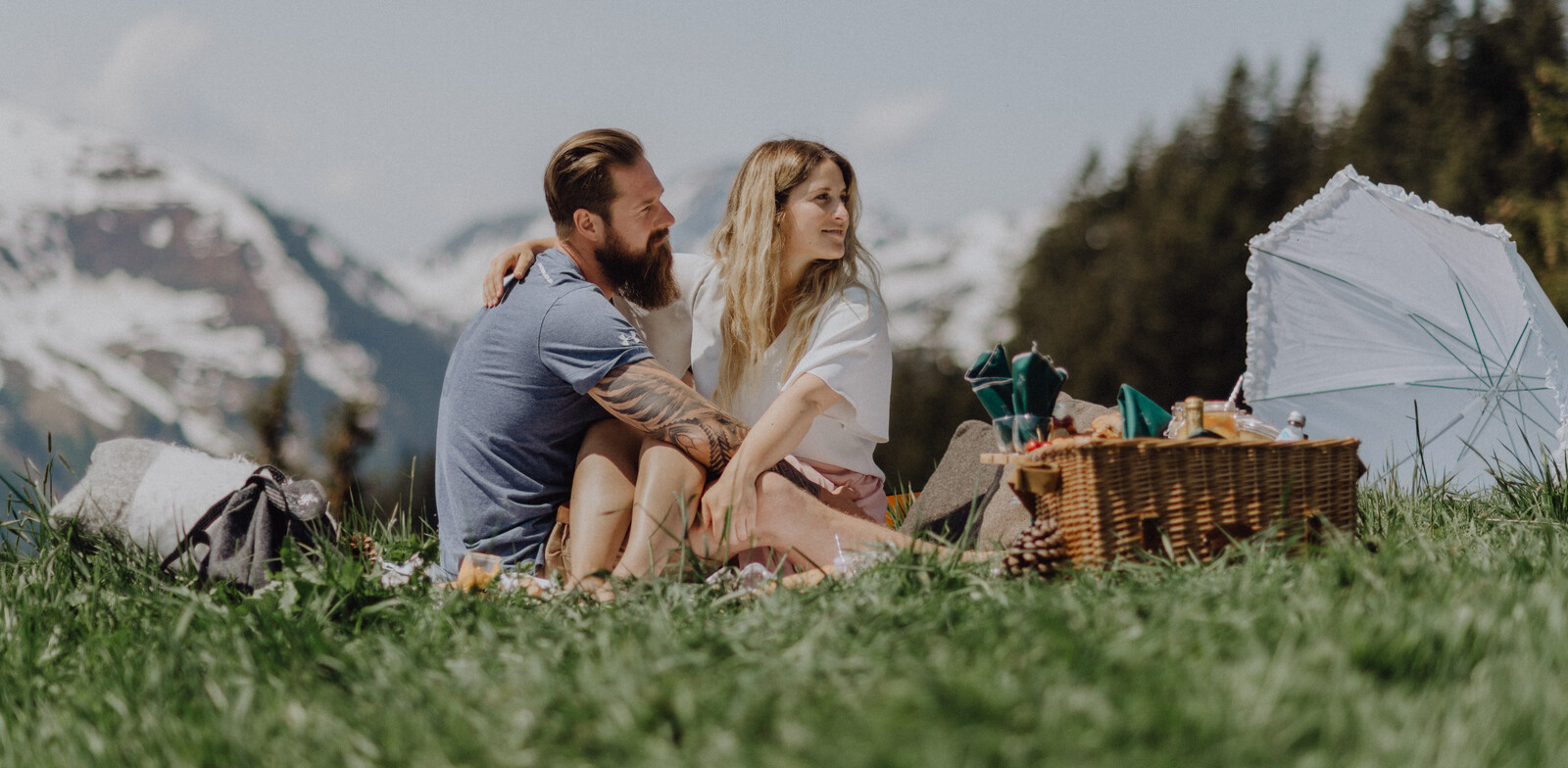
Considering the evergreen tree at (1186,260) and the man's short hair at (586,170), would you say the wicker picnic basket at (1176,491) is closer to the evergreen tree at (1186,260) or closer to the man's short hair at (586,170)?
the man's short hair at (586,170)

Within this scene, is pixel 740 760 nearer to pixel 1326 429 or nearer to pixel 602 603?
pixel 602 603

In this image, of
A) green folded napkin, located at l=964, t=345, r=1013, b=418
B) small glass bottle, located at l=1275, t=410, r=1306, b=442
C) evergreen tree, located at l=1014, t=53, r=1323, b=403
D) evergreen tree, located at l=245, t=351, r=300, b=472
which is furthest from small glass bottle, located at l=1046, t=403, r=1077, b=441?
evergreen tree, located at l=245, t=351, r=300, b=472

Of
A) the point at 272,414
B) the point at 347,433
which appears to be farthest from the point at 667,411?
the point at 272,414

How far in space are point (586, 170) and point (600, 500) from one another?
129 centimetres

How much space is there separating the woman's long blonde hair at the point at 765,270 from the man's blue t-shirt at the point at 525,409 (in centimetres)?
61

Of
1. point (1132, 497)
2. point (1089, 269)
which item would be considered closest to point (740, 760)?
point (1132, 497)

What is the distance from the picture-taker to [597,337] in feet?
11.6

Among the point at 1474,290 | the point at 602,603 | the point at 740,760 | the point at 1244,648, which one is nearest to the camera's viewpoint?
the point at 740,760

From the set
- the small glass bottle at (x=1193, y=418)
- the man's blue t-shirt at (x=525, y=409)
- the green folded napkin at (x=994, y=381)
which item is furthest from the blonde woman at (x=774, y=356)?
the small glass bottle at (x=1193, y=418)

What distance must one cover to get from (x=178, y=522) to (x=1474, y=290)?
16.3ft

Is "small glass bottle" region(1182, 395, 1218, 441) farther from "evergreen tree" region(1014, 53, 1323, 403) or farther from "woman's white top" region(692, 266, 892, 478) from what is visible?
"evergreen tree" region(1014, 53, 1323, 403)

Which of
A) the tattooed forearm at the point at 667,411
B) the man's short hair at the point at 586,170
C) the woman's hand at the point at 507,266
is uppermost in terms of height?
the man's short hair at the point at 586,170

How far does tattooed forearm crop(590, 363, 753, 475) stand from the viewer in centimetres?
348

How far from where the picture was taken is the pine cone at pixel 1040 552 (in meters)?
2.90
